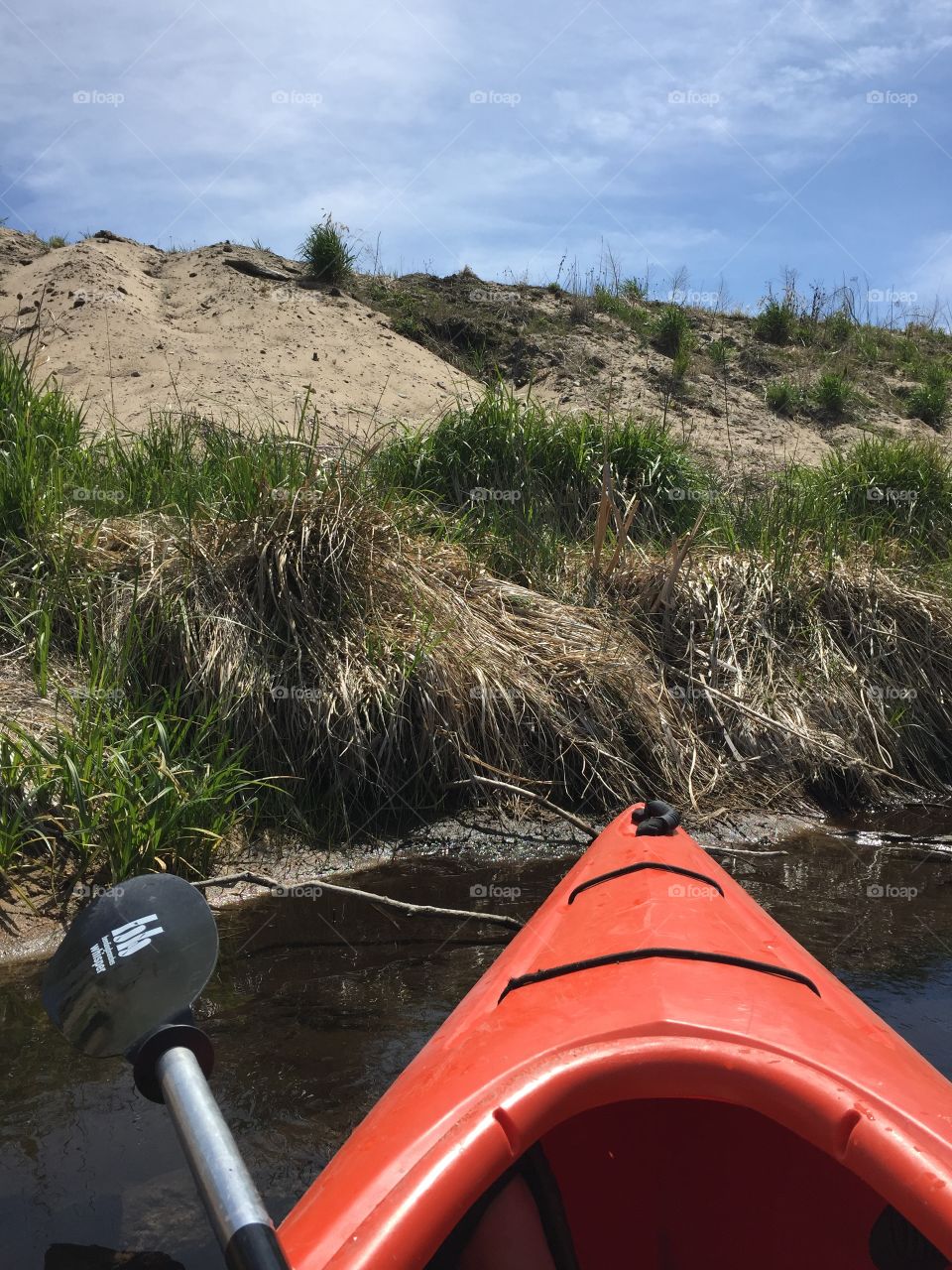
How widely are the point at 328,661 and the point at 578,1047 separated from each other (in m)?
3.40

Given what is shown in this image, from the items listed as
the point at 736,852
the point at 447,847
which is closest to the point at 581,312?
the point at 736,852

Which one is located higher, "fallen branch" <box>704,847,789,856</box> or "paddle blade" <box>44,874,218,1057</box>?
"paddle blade" <box>44,874,218,1057</box>

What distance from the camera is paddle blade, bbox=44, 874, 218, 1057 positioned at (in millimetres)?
1588

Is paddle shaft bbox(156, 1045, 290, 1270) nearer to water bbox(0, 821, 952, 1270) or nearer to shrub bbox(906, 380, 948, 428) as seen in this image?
water bbox(0, 821, 952, 1270)

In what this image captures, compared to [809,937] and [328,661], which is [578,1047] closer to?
[809,937]

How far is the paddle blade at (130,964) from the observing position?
159 centimetres

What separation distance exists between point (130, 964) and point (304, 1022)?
6.14 feet

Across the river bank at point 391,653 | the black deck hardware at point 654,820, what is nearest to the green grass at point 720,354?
the river bank at point 391,653

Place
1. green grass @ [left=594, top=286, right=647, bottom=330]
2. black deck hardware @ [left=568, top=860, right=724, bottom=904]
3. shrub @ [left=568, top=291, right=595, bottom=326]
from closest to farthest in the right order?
black deck hardware @ [left=568, top=860, right=724, bottom=904]
shrub @ [left=568, top=291, right=595, bottom=326]
green grass @ [left=594, top=286, right=647, bottom=330]

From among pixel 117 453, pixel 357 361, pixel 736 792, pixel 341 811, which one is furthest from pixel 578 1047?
pixel 357 361

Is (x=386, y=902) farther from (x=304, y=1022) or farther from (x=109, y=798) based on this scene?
(x=109, y=798)

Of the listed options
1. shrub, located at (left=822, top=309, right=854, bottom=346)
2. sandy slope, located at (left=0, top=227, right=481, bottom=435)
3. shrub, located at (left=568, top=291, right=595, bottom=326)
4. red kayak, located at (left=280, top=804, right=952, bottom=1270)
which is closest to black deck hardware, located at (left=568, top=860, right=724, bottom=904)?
red kayak, located at (left=280, top=804, right=952, bottom=1270)

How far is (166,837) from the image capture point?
4.09 meters

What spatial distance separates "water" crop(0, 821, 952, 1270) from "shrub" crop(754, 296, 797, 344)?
979 centimetres
